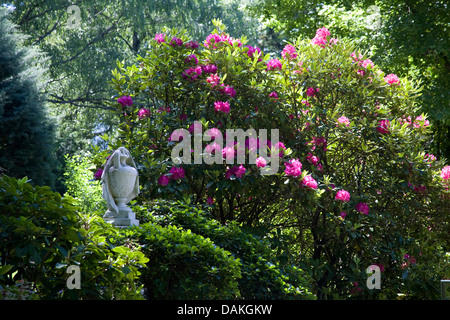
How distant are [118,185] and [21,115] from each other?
30.5 ft

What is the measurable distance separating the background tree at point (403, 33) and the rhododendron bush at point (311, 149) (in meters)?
4.12

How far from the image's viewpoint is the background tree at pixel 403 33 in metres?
9.92

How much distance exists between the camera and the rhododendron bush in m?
5.20

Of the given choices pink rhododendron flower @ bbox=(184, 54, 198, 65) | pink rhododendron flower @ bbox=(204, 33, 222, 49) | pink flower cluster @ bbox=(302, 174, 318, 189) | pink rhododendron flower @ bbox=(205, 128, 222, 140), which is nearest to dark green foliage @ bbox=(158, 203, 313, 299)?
pink flower cluster @ bbox=(302, 174, 318, 189)

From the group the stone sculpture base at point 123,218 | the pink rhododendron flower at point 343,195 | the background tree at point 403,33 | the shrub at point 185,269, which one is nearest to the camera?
the shrub at point 185,269

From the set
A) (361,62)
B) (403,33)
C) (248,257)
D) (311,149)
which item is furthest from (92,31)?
(248,257)

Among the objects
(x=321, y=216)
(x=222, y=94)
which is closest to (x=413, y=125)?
(x=321, y=216)

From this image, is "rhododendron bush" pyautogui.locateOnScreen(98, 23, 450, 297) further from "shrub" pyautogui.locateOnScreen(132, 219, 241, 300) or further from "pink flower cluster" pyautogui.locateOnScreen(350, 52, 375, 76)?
"shrub" pyautogui.locateOnScreen(132, 219, 241, 300)

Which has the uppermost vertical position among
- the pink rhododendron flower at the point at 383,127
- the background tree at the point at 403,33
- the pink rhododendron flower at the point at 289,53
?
the background tree at the point at 403,33

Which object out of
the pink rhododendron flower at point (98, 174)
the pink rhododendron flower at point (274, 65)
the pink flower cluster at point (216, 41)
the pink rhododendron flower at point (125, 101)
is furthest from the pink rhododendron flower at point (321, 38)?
the pink rhododendron flower at point (98, 174)

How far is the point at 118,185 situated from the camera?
4453 mm

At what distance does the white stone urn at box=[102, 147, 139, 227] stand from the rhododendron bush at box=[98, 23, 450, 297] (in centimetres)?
64

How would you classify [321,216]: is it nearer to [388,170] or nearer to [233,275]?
[388,170]

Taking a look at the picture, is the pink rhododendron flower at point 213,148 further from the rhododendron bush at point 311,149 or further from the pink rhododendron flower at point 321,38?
the pink rhododendron flower at point 321,38
